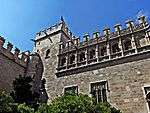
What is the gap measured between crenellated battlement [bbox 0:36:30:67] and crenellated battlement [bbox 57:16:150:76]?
12.7 feet

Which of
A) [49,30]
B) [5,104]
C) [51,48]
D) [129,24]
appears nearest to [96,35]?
[129,24]

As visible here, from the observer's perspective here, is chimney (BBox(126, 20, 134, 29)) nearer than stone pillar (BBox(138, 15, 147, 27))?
No

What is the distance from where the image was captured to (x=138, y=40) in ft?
55.2

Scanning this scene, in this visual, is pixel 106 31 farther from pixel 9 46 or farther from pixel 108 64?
pixel 9 46

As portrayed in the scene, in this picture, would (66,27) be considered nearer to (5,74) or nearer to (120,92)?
(5,74)

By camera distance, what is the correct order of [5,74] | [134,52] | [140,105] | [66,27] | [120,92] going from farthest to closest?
[66,27]
[5,74]
[134,52]
[120,92]
[140,105]

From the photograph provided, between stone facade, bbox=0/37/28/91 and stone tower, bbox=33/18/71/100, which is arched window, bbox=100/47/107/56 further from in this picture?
stone facade, bbox=0/37/28/91

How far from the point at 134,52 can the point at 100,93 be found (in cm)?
385

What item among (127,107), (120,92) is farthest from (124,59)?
(127,107)

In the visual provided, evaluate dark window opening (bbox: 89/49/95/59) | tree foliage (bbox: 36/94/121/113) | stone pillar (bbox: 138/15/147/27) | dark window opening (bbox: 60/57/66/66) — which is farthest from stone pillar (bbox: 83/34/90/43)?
tree foliage (bbox: 36/94/121/113)

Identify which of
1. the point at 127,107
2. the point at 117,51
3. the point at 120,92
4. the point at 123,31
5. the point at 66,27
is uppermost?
the point at 66,27

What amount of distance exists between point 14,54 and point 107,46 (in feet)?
28.0

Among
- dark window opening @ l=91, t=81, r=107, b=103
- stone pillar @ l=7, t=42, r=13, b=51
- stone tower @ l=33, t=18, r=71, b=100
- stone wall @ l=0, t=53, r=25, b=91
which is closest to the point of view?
dark window opening @ l=91, t=81, r=107, b=103

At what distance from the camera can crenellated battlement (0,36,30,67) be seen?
64.0 ft
